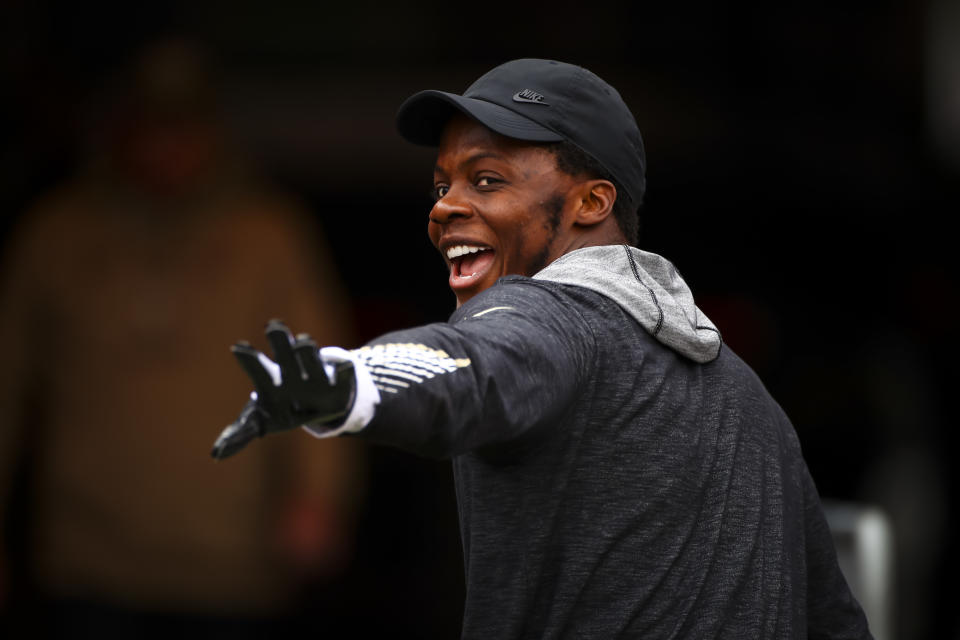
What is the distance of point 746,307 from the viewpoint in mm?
7090

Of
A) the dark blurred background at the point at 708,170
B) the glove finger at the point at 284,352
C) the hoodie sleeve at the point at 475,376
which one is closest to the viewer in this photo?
the glove finger at the point at 284,352

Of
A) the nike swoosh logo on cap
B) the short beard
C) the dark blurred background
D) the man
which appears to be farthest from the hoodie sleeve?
the dark blurred background

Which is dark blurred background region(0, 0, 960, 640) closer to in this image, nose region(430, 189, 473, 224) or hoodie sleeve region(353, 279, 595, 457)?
nose region(430, 189, 473, 224)

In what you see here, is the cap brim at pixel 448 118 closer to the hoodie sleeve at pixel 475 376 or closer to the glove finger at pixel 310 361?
the hoodie sleeve at pixel 475 376

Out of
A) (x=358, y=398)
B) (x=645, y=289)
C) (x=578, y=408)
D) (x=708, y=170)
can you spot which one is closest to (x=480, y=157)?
(x=645, y=289)

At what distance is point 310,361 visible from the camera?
1.60m

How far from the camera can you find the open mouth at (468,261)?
2283mm

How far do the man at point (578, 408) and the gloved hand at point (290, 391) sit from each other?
45 millimetres

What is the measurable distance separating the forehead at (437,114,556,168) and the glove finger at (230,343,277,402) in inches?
29.5

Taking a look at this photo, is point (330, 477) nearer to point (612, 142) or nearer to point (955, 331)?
point (612, 142)

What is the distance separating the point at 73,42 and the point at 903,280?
4281mm

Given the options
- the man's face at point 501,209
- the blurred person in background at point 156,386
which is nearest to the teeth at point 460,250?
the man's face at point 501,209

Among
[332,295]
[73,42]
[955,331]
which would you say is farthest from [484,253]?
[955,331]

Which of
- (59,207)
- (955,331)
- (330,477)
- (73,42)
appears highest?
(73,42)
